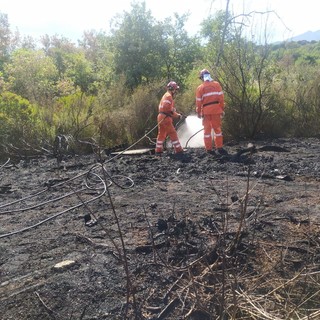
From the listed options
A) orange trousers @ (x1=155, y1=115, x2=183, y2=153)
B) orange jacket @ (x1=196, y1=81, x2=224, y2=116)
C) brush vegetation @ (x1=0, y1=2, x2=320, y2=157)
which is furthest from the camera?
brush vegetation @ (x1=0, y1=2, x2=320, y2=157)

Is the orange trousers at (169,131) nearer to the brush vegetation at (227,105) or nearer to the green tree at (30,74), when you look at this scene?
the brush vegetation at (227,105)

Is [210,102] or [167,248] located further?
[210,102]

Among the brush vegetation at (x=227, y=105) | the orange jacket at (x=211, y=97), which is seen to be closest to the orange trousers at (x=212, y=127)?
the orange jacket at (x=211, y=97)

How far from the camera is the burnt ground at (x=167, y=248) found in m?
3.11

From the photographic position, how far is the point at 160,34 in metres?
20.1

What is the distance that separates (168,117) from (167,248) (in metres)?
5.13

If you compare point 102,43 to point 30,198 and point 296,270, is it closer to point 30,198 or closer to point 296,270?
point 30,198

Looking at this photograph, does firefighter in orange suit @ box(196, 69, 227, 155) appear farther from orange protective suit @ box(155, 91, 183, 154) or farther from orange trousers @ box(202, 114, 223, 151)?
orange protective suit @ box(155, 91, 183, 154)

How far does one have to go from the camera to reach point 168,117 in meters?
8.96

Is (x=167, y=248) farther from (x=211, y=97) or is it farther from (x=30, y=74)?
(x=30, y=74)

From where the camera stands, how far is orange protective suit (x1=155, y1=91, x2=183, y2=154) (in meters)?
8.84

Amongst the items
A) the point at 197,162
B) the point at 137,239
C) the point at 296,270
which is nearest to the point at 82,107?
the point at 197,162

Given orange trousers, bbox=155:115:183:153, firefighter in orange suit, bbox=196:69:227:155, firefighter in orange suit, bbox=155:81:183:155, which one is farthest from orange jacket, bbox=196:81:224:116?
orange trousers, bbox=155:115:183:153

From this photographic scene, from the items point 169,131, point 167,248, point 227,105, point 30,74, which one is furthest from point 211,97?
point 30,74
